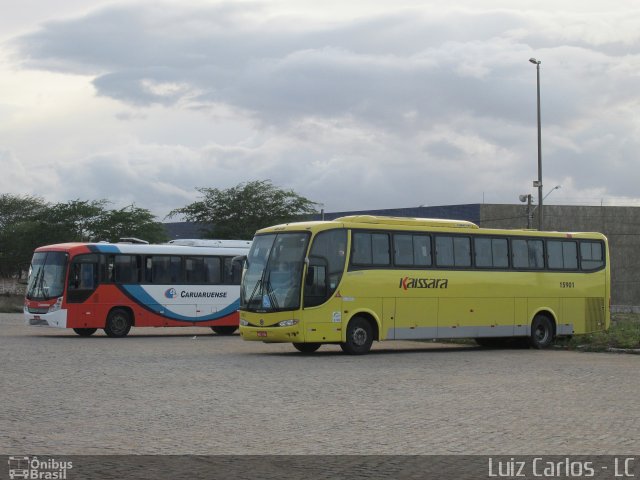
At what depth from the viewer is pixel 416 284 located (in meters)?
28.5

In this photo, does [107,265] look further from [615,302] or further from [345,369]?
[615,302]

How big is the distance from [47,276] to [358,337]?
1260 cm

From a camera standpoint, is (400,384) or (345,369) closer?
(400,384)

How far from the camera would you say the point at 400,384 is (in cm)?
1833

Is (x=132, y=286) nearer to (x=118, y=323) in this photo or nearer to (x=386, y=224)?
(x=118, y=323)

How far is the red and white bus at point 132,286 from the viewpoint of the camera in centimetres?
3516

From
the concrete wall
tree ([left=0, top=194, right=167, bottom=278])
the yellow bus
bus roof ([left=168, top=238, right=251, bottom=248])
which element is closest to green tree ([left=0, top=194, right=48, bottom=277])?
tree ([left=0, top=194, right=167, bottom=278])

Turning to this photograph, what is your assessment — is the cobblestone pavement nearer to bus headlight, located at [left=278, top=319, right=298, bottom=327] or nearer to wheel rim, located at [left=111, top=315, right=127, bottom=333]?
bus headlight, located at [left=278, top=319, right=298, bottom=327]

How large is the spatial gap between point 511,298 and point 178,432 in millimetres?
20061

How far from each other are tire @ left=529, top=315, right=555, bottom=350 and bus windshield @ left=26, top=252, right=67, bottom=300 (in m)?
14.5

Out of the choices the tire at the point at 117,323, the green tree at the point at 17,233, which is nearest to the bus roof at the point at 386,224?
the tire at the point at 117,323

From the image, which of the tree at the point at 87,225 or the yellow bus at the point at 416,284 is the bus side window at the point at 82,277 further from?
the tree at the point at 87,225

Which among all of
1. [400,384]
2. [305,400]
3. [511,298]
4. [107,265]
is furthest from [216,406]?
[107,265]

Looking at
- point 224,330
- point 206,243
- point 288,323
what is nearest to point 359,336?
point 288,323
